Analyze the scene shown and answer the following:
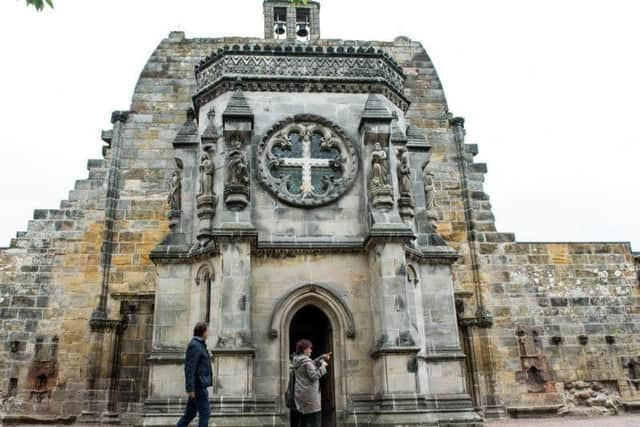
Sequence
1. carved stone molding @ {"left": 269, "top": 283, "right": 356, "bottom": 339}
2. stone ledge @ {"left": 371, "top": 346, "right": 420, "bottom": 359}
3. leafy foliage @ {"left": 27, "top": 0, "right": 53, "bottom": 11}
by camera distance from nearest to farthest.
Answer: leafy foliage @ {"left": 27, "top": 0, "right": 53, "bottom": 11}, stone ledge @ {"left": 371, "top": 346, "right": 420, "bottom": 359}, carved stone molding @ {"left": 269, "top": 283, "right": 356, "bottom": 339}

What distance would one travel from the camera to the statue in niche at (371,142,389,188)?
453 inches

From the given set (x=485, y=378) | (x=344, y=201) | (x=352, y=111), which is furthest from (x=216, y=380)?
(x=485, y=378)

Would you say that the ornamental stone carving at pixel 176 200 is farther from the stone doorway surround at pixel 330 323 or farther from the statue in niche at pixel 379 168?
the statue in niche at pixel 379 168

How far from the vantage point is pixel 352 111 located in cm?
1248

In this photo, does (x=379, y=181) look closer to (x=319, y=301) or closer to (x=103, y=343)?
(x=319, y=301)

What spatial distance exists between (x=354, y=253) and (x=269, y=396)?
10.3ft

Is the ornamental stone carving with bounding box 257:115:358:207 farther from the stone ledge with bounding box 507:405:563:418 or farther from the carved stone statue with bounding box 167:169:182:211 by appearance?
the stone ledge with bounding box 507:405:563:418

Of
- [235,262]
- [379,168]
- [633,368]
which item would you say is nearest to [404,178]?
[379,168]

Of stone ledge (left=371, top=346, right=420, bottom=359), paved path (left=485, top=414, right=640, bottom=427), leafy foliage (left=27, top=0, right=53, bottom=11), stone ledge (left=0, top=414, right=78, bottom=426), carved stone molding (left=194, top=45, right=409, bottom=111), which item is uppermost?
carved stone molding (left=194, top=45, right=409, bottom=111)

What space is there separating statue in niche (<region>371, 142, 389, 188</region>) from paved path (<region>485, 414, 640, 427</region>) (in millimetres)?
6998

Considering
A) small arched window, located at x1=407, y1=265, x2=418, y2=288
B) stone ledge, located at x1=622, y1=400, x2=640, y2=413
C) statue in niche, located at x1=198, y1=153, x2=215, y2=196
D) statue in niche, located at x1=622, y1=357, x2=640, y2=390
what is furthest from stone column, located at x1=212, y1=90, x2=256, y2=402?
statue in niche, located at x1=622, y1=357, x2=640, y2=390

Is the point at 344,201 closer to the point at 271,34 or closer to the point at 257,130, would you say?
the point at 257,130

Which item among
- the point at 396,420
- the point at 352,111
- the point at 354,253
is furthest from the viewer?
the point at 352,111

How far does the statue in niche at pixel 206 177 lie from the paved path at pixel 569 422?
29.1ft
